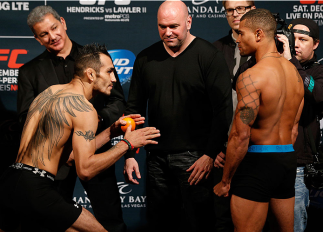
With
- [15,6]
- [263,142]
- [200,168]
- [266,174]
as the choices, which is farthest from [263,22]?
[15,6]

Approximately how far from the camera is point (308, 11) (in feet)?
13.7

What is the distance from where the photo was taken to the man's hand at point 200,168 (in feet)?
8.78

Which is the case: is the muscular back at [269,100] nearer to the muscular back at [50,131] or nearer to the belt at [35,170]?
the muscular back at [50,131]

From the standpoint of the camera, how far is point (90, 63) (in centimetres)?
267

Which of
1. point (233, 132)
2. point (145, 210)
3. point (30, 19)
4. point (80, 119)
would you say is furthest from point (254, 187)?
point (30, 19)

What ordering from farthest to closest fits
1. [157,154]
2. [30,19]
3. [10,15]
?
[10,15] → [30,19] → [157,154]

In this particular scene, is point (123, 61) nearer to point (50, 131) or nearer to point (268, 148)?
point (50, 131)

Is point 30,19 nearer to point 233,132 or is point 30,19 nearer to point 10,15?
point 10,15

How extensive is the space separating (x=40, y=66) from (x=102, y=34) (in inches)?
43.8

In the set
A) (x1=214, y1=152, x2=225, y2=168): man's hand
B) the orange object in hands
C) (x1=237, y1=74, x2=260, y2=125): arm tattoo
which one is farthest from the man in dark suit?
(x1=237, y1=74, x2=260, y2=125): arm tattoo

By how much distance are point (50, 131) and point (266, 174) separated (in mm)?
1508

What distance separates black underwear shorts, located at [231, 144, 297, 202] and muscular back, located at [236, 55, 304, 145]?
69mm

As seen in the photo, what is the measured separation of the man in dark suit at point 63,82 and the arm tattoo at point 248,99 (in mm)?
1377

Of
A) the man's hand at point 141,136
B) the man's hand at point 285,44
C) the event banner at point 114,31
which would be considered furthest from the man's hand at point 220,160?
the event banner at point 114,31
